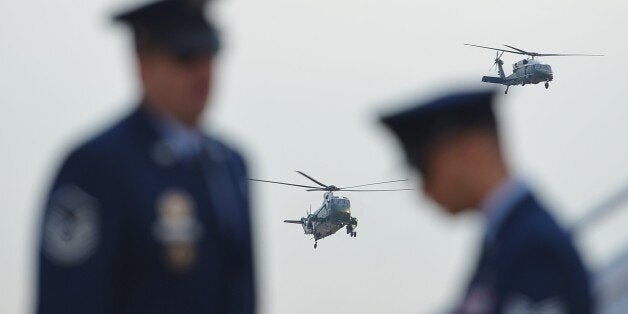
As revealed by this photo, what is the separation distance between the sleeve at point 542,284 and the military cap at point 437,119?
1.78ft

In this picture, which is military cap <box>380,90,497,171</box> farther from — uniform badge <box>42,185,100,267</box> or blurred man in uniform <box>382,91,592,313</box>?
uniform badge <box>42,185,100,267</box>

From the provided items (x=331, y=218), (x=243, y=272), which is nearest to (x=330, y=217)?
(x=331, y=218)

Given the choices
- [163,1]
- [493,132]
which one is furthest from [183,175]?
[493,132]

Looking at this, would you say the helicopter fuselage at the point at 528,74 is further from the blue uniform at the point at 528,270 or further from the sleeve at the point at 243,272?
the blue uniform at the point at 528,270

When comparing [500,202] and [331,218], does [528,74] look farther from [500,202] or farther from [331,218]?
[500,202]

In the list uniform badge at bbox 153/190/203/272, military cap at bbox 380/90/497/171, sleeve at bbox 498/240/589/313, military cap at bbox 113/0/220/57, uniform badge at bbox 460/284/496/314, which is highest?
military cap at bbox 113/0/220/57

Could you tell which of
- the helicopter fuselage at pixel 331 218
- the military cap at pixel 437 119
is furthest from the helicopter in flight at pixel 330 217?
the military cap at pixel 437 119

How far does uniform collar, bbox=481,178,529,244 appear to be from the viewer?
5.31 metres

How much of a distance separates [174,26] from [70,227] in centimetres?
87

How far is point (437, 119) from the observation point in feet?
18.2

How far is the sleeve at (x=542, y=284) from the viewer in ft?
16.6

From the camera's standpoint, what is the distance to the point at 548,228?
5227 mm

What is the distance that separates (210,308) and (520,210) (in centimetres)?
112

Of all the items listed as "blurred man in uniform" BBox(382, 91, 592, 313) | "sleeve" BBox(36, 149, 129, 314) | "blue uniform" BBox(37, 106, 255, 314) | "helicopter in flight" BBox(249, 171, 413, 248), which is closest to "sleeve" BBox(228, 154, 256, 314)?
"blue uniform" BBox(37, 106, 255, 314)
